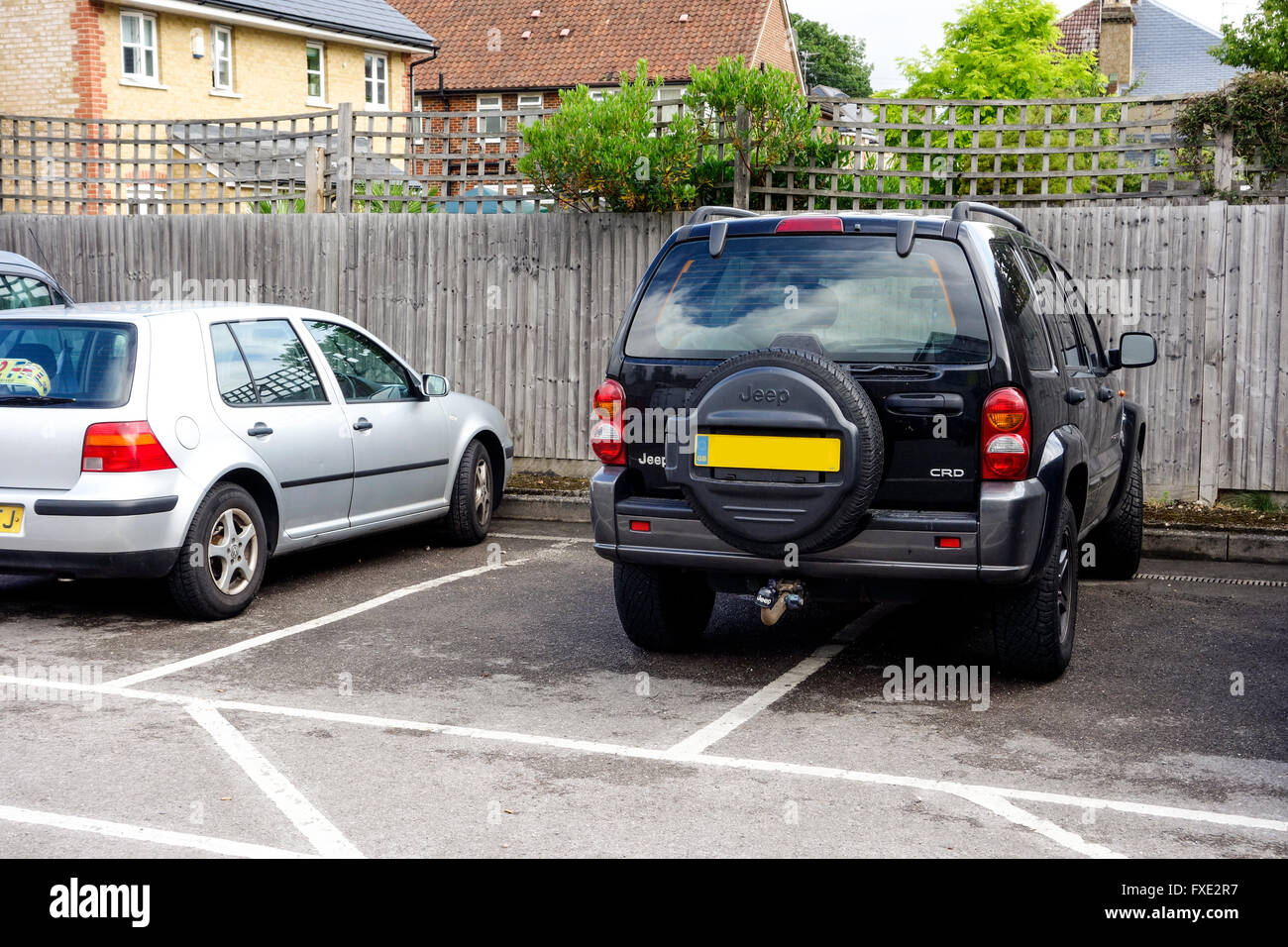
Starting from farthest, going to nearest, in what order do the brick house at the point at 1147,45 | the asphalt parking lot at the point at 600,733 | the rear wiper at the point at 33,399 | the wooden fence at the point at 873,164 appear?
the brick house at the point at 1147,45, the wooden fence at the point at 873,164, the rear wiper at the point at 33,399, the asphalt parking lot at the point at 600,733

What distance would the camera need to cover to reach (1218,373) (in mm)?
9922

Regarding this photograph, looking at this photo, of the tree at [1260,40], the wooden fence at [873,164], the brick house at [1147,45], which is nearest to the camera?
the wooden fence at [873,164]

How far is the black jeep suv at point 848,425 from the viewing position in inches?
211

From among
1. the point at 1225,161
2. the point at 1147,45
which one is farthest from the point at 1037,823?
the point at 1147,45

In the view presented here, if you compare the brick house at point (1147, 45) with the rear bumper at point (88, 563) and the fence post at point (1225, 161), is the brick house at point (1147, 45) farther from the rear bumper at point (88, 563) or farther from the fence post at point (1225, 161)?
the rear bumper at point (88, 563)

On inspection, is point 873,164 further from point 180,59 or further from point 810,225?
point 180,59

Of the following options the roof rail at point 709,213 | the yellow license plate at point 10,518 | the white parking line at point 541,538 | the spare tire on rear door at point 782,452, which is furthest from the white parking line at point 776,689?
the yellow license plate at point 10,518

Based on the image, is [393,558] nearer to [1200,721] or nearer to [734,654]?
[734,654]

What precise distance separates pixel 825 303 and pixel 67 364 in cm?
389

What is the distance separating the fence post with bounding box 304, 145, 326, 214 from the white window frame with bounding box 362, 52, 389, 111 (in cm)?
2471

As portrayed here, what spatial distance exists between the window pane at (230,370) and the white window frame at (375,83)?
99.8 ft

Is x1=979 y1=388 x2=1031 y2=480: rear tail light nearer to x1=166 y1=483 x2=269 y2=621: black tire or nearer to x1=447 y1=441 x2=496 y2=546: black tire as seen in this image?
x1=166 y1=483 x2=269 y2=621: black tire

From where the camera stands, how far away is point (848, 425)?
526 cm

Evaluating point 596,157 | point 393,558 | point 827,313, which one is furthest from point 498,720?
point 596,157
